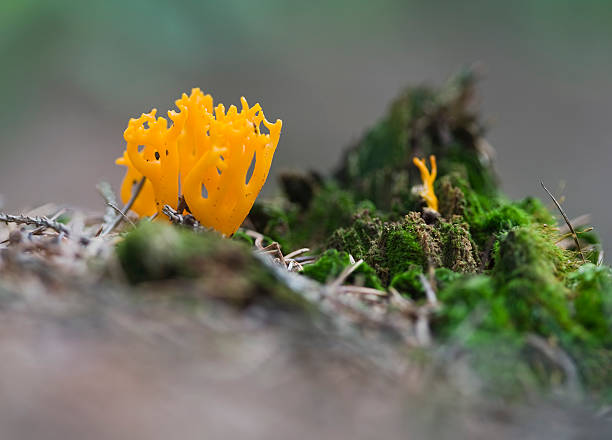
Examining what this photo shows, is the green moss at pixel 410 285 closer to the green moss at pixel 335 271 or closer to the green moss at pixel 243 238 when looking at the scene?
the green moss at pixel 335 271

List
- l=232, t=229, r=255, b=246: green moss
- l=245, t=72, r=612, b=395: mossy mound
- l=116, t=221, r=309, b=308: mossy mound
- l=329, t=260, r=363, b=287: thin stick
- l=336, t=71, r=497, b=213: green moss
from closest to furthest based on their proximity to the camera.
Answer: l=116, t=221, r=309, b=308: mossy mound
l=245, t=72, r=612, b=395: mossy mound
l=329, t=260, r=363, b=287: thin stick
l=232, t=229, r=255, b=246: green moss
l=336, t=71, r=497, b=213: green moss

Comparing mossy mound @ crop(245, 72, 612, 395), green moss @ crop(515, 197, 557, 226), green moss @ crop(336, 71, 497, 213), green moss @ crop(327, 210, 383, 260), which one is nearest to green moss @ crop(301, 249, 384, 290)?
mossy mound @ crop(245, 72, 612, 395)

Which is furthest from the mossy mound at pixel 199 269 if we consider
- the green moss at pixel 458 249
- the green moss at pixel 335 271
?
the green moss at pixel 458 249

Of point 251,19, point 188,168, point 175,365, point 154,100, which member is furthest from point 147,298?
point 251,19

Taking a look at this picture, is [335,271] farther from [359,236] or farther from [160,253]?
[160,253]

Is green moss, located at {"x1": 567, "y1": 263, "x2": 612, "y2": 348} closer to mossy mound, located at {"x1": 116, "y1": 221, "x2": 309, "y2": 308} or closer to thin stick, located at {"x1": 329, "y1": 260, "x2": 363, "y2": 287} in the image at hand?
thin stick, located at {"x1": 329, "y1": 260, "x2": 363, "y2": 287}

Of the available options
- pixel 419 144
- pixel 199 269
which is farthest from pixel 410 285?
pixel 419 144
